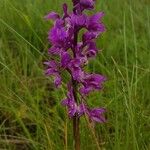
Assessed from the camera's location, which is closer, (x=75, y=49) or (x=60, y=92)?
(x=75, y=49)

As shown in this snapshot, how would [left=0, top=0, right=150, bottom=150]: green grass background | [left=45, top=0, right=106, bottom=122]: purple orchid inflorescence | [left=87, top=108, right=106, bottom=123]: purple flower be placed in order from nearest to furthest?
[left=45, top=0, right=106, bottom=122]: purple orchid inflorescence → [left=87, top=108, right=106, bottom=123]: purple flower → [left=0, top=0, right=150, bottom=150]: green grass background

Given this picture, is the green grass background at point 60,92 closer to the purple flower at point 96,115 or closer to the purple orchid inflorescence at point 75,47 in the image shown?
the purple flower at point 96,115

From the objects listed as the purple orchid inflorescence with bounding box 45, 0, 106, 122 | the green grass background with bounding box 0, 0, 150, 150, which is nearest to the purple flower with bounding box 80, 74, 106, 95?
the purple orchid inflorescence with bounding box 45, 0, 106, 122

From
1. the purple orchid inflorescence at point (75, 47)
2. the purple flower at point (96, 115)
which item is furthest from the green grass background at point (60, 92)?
the purple orchid inflorescence at point (75, 47)

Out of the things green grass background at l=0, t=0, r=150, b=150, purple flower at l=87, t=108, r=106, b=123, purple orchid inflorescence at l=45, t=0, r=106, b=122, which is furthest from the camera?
green grass background at l=0, t=0, r=150, b=150

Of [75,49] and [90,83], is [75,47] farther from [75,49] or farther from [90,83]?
[90,83]

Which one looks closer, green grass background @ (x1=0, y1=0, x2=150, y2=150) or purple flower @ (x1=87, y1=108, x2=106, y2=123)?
purple flower @ (x1=87, y1=108, x2=106, y2=123)

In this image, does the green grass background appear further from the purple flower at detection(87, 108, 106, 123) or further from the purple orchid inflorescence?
the purple orchid inflorescence

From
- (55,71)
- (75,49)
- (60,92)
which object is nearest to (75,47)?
(75,49)
